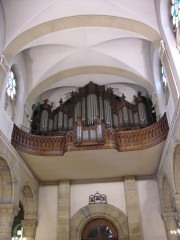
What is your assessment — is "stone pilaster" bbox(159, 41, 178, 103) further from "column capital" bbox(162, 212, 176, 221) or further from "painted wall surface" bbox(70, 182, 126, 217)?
"painted wall surface" bbox(70, 182, 126, 217)

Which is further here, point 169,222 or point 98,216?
point 98,216

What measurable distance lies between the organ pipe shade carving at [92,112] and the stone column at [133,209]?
8.61 ft

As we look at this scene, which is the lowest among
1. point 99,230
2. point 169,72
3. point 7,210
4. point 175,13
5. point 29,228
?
point 99,230

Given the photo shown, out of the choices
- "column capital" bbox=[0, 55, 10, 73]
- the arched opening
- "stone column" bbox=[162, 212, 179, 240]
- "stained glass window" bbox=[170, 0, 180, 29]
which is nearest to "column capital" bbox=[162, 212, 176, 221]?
"stone column" bbox=[162, 212, 179, 240]

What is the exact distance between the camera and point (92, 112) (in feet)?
35.9

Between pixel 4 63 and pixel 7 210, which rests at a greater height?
pixel 4 63

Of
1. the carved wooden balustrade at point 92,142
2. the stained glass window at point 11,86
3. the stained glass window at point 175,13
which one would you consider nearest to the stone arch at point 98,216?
the carved wooden balustrade at point 92,142

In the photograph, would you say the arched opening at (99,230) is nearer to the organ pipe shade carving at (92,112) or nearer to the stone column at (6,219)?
the stone column at (6,219)

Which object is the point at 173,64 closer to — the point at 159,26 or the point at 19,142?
the point at 159,26

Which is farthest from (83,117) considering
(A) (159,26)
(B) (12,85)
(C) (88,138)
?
(A) (159,26)

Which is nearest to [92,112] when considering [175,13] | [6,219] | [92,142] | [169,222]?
[92,142]

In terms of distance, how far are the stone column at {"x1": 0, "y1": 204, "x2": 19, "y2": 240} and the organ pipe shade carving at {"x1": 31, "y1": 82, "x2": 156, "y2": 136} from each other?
3.45 meters

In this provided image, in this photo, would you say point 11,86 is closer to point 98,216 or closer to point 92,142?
point 92,142

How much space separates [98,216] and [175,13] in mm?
8271
